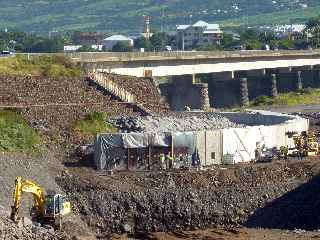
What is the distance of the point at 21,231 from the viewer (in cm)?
4488

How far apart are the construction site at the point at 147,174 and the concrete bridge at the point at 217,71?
15526 millimetres

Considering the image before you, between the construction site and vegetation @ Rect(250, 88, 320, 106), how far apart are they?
132 feet

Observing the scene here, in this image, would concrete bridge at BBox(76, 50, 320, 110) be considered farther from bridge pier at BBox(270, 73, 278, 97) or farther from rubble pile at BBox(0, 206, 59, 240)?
rubble pile at BBox(0, 206, 59, 240)

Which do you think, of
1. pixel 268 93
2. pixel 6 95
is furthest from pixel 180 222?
pixel 268 93

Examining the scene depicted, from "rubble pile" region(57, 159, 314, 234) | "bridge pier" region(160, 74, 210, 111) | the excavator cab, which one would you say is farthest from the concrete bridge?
the excavator cab

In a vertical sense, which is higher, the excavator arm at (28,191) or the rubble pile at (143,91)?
the rubble pile at (143,91)

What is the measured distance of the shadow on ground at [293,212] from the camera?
5619 centimetres

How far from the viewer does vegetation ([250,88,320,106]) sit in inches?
4476

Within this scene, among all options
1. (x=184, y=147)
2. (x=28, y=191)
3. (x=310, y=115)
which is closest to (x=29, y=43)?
(x=310, y=115)

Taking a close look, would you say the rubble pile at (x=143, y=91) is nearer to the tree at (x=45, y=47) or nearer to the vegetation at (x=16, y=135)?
the vegetation at (x=16, y=135)

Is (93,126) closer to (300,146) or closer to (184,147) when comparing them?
(184,147)

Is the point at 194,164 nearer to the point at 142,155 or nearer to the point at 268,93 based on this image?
the point at 142,155

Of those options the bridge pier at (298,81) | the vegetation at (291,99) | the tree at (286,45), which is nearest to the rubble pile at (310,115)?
the vegetation at (291,99)

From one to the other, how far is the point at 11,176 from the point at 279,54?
74.1 metres
